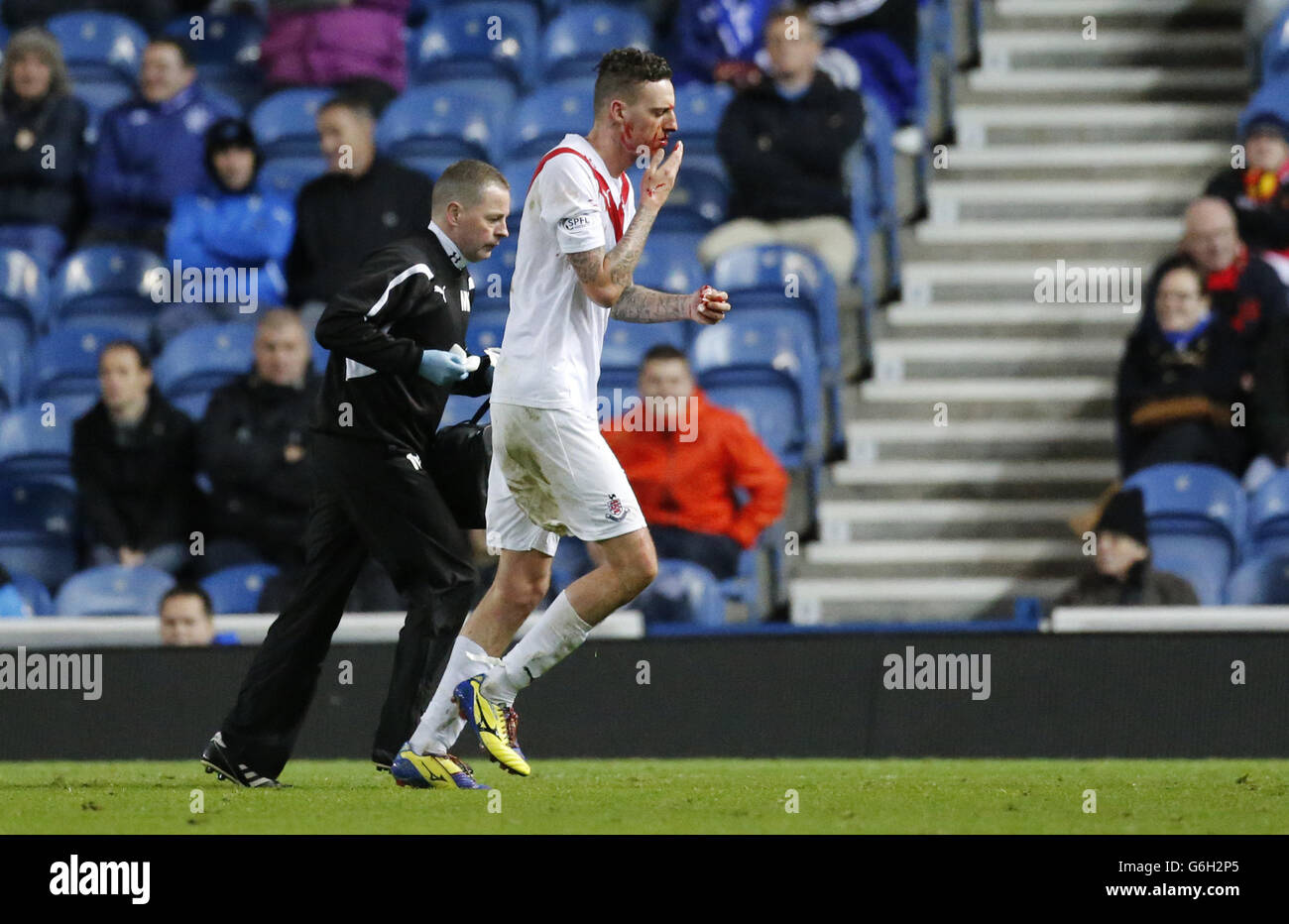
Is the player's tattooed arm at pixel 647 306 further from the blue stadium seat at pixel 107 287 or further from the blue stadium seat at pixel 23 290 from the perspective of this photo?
the blue stadium seat at pixel 23 290

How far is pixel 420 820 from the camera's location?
18.5ft

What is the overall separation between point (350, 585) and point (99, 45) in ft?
26.8

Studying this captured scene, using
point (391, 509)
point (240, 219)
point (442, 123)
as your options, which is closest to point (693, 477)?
point (240, 219)

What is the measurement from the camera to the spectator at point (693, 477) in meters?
10.2

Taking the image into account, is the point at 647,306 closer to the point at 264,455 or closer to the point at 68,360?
the point at 264,455

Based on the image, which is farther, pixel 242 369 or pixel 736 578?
pixel 242 369

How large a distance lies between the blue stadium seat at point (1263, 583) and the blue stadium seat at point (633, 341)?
3.22 m

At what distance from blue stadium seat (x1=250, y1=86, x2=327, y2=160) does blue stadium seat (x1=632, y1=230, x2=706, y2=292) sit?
2.49m

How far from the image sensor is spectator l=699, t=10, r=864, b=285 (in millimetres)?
11898

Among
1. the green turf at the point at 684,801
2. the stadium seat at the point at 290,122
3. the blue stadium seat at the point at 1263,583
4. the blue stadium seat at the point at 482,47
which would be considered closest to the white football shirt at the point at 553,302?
the green turf at the point at 684,801

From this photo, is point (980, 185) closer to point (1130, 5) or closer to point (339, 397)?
point (1130, 5)

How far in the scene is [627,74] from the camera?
247 inches

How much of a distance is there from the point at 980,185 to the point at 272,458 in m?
4.83
